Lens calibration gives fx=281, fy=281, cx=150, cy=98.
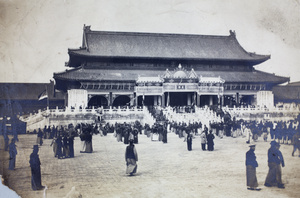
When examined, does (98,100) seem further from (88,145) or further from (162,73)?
(88,145)

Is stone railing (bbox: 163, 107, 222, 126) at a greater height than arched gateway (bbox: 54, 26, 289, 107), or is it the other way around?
arched gateway (bbox: 54, 26, 289, 107)

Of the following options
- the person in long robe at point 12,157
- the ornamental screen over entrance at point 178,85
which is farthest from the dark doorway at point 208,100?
the person in long robe at point 12,157

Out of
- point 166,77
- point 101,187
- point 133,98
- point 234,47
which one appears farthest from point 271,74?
point 101,187

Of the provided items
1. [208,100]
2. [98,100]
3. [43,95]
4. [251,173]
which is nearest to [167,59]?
[208,100]

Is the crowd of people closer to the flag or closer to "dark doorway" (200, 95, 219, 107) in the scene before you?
"dark doorway" (200, 95, 219, 107)

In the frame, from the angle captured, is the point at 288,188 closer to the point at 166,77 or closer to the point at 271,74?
the point at 166,77

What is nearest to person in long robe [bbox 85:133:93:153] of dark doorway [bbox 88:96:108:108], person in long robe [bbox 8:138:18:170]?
person in long robe [bbox 8:138:18:170]

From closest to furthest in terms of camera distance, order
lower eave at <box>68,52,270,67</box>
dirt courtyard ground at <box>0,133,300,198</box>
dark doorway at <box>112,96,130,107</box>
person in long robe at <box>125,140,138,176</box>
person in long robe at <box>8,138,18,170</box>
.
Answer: dirt courtyard ground at <box>0,133,300,198</box> → person in long robe at <box>125,140,138,176</box> → person in long robe at <box>8,138,18,170</box> → dark doorway at <box>112,96,130,107</box> → lower eave at <box>68,52,270,67</box>
